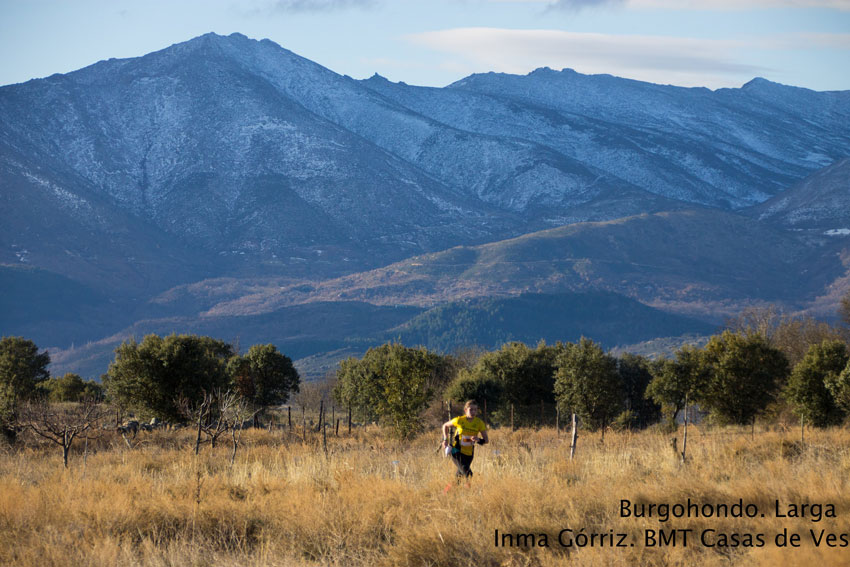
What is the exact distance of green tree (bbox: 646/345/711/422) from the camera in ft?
136

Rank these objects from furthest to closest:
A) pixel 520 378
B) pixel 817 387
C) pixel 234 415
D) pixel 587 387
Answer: pixel 520 378 < pixel 587 387 < pixel 817 387 < pixel 234 415

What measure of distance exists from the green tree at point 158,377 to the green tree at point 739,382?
917 inches

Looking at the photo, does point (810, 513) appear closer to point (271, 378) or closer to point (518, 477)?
point (518, 477)

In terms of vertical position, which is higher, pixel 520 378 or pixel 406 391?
pixel 406 391

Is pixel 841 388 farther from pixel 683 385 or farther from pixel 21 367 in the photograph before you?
pixel 21 367

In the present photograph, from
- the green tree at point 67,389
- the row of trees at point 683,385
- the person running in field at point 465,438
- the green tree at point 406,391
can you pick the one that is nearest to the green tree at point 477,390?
the row of trees at point 683,385

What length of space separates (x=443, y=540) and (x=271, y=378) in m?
47.9

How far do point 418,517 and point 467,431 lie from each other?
2889 millimetres

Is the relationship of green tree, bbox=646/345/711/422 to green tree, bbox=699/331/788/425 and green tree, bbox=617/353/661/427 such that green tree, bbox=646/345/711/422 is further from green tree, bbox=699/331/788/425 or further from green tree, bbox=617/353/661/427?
green tree, bbox=617/353/661/427

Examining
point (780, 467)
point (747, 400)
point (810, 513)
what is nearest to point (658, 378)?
point (747, 400)

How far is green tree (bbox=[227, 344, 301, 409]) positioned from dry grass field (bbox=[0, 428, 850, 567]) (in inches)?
1589

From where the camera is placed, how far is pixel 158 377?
121 feet

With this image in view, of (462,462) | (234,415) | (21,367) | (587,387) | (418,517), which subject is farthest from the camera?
(21,367)

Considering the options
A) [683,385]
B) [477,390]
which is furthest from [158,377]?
[683,385]
